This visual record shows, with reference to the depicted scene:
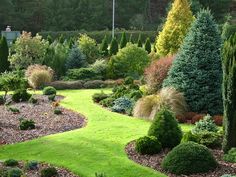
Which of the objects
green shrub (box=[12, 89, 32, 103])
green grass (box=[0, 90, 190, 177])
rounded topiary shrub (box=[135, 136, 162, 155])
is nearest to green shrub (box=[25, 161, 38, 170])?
green grass (box=[0, 90, 190, 177])

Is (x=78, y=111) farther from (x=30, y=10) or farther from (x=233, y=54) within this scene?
(x=30, y=10)

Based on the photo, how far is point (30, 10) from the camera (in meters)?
67.8

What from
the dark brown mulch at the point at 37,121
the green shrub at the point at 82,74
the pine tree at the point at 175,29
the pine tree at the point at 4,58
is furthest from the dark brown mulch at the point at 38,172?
the pine tree at the point at 4,58

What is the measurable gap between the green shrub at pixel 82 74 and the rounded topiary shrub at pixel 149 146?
18.3m

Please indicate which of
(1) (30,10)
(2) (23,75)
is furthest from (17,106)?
(1) (30,10)

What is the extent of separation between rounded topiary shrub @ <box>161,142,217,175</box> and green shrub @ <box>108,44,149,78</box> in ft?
65.3

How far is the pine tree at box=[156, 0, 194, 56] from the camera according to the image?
32.5 metres

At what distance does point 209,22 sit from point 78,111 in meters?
7.06

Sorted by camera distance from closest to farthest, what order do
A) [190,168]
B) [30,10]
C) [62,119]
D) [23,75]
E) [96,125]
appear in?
[190,168] < [96,125] < [62,119] < [23,75] < [30,10]

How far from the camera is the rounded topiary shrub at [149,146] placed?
14.7m

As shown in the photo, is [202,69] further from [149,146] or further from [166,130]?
[149,146]

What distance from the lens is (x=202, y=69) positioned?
20.9m

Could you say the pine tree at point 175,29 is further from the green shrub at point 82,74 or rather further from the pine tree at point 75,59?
the pine tree at point 75,59

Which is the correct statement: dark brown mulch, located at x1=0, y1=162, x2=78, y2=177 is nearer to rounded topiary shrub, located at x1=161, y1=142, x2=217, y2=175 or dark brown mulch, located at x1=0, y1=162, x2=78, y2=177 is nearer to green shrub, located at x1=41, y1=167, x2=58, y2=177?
green shrub, located at x1=41, y1=167, x2=58, y2=177
